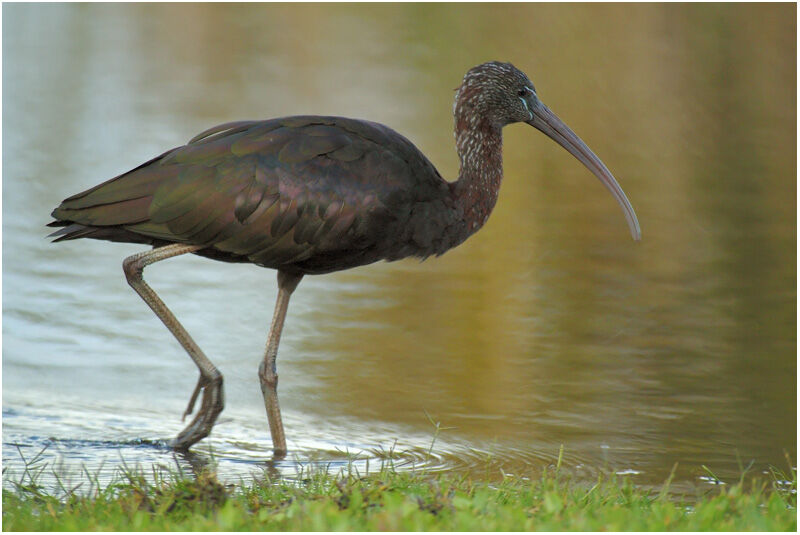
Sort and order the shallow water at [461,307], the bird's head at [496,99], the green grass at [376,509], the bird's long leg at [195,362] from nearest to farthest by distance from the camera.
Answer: the green grass at [376,509] < the bird's long leg at [195,362] < the bird's head at [496,99] < the shallow water at [461,307]

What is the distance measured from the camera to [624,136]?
17219 mm

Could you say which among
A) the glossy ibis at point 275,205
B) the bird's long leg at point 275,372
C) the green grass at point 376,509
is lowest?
the green grass at point 376,509

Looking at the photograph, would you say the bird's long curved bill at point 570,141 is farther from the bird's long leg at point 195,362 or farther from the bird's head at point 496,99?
the bird's long leg at point 195,362

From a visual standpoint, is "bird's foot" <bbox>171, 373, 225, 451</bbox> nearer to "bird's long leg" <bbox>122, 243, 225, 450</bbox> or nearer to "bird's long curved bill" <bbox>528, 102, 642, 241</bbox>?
"bird's long leg" <bbox>122, 243, 225, 450</bbox>

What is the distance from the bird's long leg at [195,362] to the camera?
6871 mm

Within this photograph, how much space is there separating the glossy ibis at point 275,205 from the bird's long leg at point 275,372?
0.09 ft

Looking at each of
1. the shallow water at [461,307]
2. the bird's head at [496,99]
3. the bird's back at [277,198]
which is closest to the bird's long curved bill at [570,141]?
the bird's head at [496,99]

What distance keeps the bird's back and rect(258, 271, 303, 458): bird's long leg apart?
0.40 metres

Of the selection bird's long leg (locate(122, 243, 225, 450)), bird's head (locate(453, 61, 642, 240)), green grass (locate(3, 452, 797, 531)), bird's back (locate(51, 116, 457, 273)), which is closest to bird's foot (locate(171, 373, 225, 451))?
bird's long leg (locate(122, 243, 225, 450))

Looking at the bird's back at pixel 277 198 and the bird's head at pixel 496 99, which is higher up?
the bird's head at pixel 496 99

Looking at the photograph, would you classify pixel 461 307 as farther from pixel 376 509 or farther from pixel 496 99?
pixel 376 509

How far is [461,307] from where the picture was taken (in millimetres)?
10156

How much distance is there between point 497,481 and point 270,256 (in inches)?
60.6

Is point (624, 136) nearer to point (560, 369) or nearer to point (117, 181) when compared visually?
point (560, 369)
